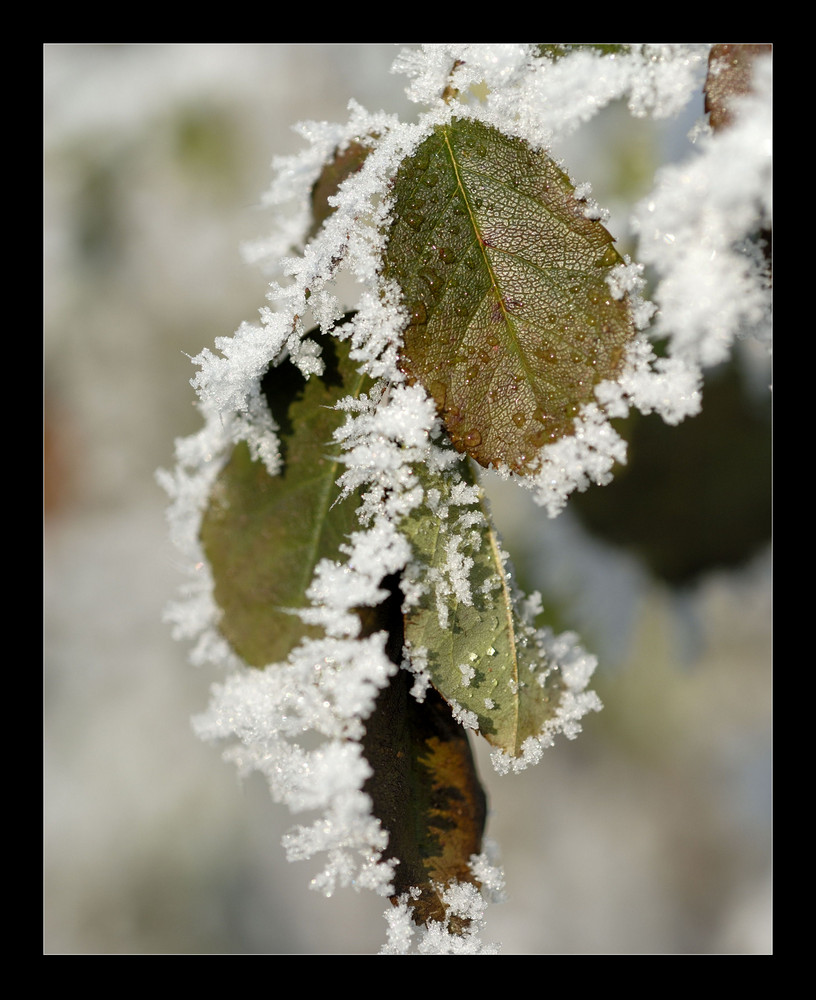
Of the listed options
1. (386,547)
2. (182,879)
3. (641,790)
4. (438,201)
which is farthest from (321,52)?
(182,879)

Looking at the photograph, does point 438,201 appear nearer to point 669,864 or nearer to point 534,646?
point 534,646

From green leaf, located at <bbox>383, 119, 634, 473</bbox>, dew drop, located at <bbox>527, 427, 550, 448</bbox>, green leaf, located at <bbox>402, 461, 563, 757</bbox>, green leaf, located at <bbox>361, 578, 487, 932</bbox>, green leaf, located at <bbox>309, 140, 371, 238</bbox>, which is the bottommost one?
green leaf, located at <bbox>361, 578, 487, 932</bbox>

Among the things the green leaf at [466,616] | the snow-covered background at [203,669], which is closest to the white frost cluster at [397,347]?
the green leaf at [466,616]

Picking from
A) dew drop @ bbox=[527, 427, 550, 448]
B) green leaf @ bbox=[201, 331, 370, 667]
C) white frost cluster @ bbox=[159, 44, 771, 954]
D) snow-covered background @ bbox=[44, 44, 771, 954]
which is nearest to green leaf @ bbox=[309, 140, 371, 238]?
white frost cluster @ bbox=[159, 44, 771, 954]

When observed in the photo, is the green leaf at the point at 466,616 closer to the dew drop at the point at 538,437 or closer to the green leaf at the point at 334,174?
the dew drop at the point at 538,437

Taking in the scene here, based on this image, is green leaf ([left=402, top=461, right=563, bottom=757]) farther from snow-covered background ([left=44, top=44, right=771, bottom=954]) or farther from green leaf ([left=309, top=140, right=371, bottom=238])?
snow-covered background ([left=44, top=44, right=771, bottom=954])
